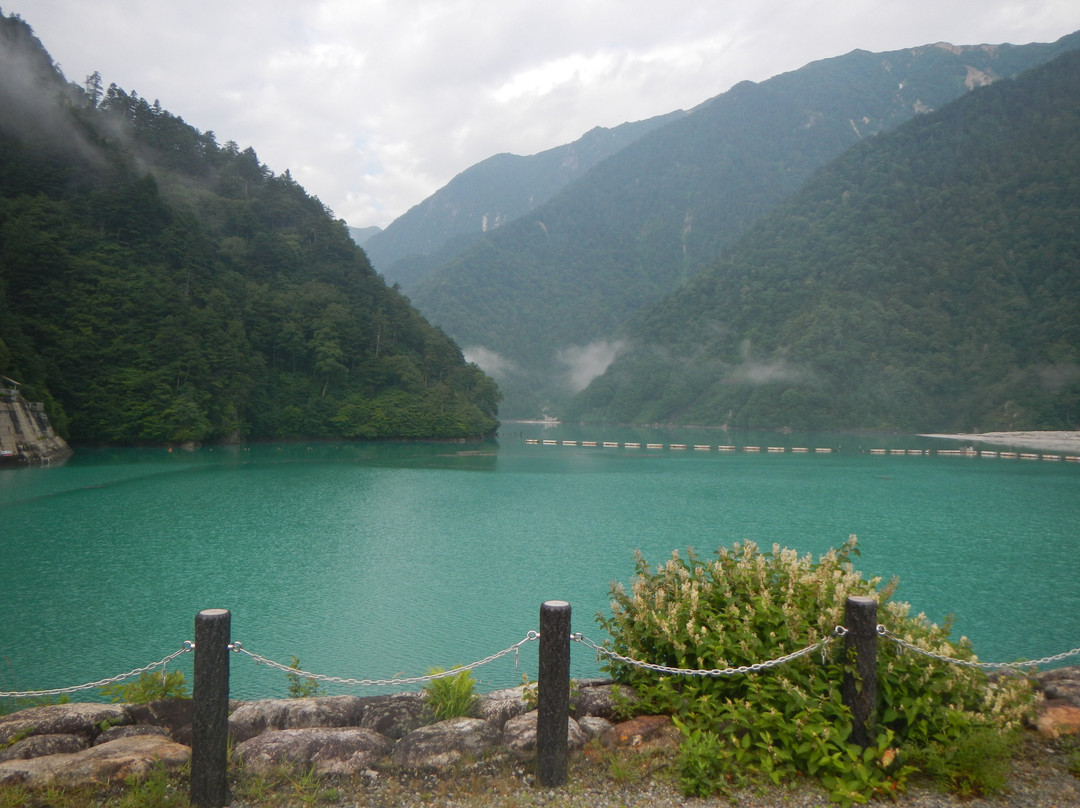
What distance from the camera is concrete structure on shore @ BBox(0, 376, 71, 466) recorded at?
3041 cm

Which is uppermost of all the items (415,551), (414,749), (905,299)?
(905,299)

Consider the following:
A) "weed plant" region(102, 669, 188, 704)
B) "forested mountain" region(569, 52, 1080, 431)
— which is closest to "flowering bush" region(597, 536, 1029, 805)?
"weed plant" region(102, 669, 188, 704)

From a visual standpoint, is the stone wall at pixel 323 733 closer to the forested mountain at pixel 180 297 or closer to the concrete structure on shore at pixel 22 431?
the concrete structure on shore at pixel 22 431

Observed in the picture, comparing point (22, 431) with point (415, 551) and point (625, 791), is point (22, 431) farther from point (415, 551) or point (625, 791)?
point (625, 791)

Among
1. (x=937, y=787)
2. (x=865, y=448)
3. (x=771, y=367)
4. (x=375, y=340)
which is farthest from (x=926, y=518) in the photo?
(x=771, y=367)

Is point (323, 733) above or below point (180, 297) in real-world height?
below

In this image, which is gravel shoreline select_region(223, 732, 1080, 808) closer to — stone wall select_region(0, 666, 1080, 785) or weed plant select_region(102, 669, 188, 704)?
stone wall select_region(0, 666, 1080, 785)

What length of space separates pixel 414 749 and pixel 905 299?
119 metres

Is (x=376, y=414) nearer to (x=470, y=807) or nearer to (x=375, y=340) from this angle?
(x=375, y=340)

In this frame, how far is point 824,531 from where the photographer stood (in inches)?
825

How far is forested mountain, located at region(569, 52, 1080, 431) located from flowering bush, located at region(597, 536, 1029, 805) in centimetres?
9304

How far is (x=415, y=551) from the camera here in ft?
57.5

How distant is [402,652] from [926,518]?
844 inches

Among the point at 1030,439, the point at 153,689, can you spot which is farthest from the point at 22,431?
the point at 1030,439
